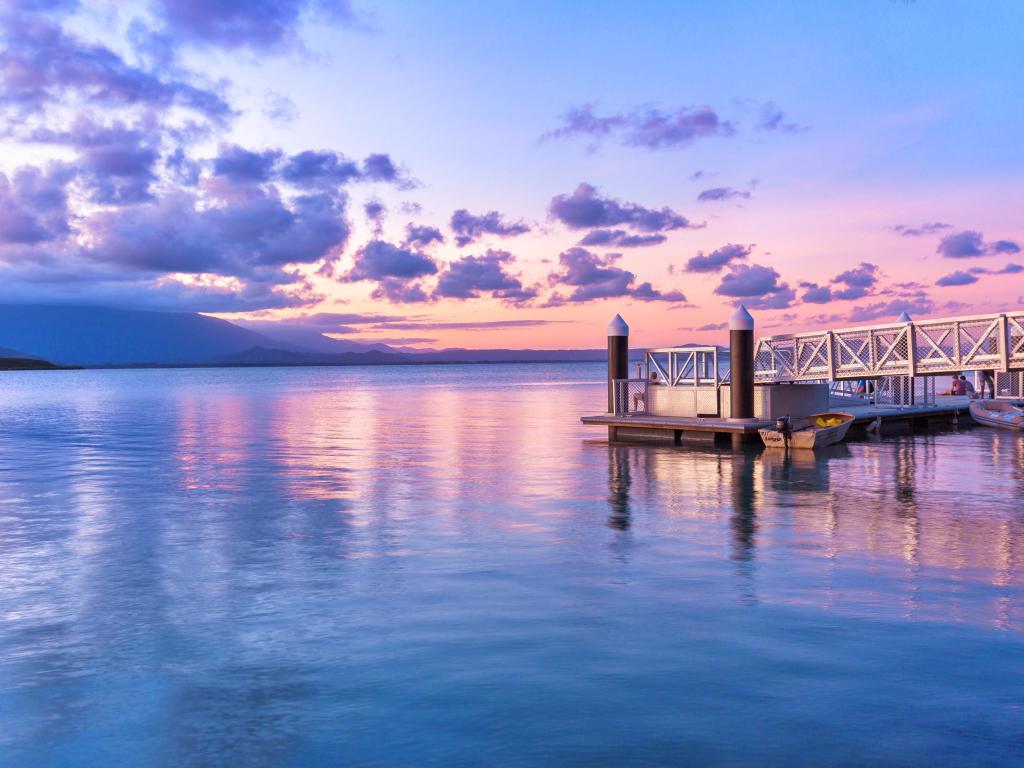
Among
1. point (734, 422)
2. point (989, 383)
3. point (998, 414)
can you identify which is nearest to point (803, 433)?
point (734, 422)

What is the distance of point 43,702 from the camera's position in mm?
9195

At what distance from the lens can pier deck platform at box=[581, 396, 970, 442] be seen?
105 ft

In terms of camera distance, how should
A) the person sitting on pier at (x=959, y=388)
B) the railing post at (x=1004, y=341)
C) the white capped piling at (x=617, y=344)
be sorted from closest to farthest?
the railing post at (x=1004, y=341), the white capped piling at (x=617, y=344), the person sitting on pier at (x=959, y=388)

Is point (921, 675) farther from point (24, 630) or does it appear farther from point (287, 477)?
point (287, 477)

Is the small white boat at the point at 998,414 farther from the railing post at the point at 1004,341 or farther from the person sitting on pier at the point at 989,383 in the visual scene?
the railing post at the point at 1004,341

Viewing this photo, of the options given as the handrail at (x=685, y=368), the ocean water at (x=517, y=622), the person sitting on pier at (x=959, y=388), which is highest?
the handrail at (x=685, y=368)

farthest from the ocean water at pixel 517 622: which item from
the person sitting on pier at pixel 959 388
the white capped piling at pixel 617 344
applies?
the person sitting on pier at pixel 959 388

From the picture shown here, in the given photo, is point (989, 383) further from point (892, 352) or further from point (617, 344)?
point (617, 344)

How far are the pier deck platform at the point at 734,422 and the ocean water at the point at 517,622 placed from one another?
21.2 feet

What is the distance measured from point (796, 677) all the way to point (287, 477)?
65.5 ft

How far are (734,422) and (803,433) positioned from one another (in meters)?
2.35

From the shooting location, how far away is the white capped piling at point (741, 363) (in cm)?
3077

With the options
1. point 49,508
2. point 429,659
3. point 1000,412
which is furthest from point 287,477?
point 1000,412

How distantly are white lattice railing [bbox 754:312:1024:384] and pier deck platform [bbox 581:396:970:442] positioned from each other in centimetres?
319
